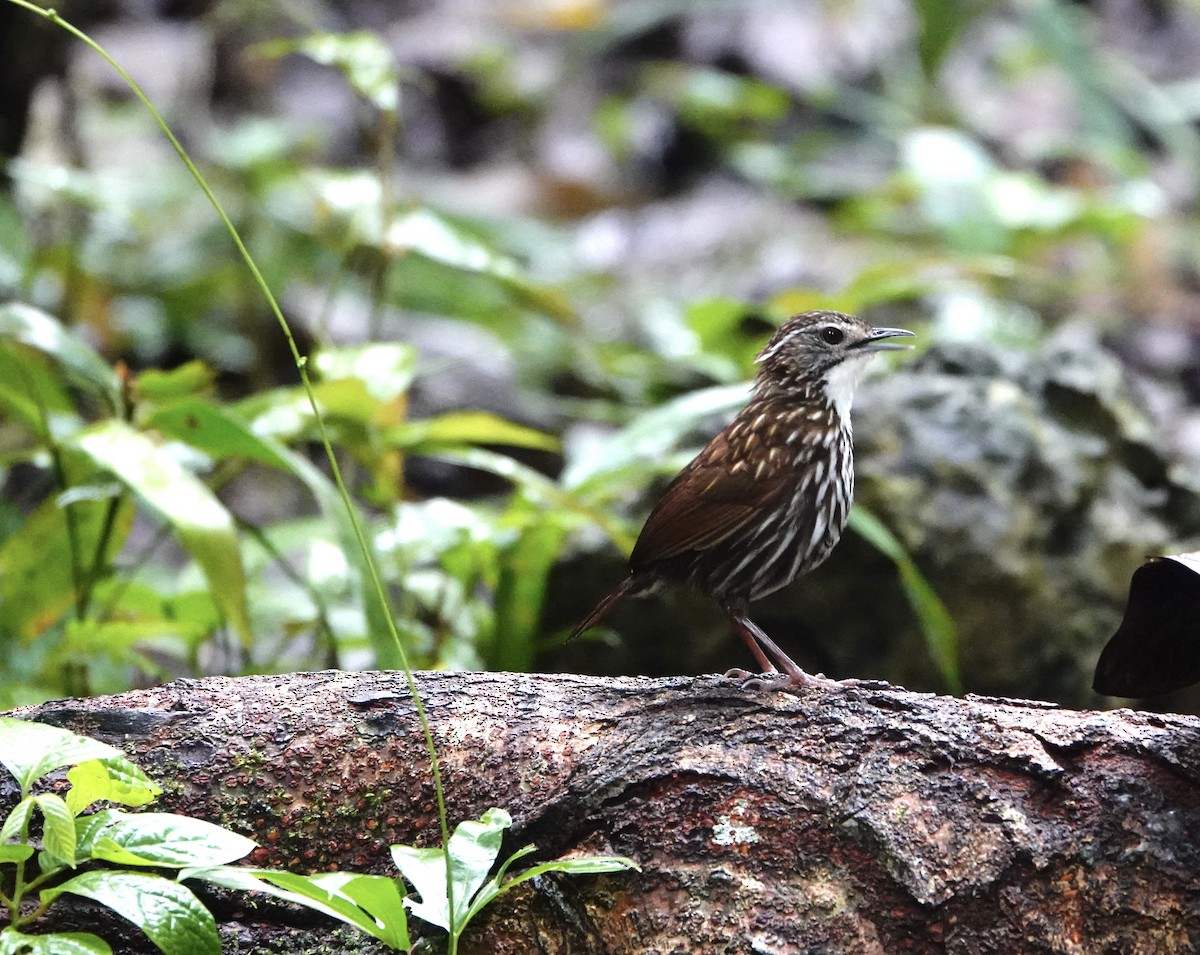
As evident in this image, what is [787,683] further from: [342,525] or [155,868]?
[342,525]

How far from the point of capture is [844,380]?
3908 millimetres

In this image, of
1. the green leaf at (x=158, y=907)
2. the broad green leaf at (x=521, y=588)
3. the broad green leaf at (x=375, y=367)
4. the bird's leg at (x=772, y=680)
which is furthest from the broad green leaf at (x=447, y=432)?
the green leaf at (x=158, y=907)

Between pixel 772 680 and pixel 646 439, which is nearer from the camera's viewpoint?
pixel 772 680

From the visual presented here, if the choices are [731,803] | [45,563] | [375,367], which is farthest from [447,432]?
[731,803]

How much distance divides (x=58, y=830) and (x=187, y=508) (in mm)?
1596

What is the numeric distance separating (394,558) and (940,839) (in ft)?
7.87

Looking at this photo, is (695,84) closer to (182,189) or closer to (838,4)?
(838,4)

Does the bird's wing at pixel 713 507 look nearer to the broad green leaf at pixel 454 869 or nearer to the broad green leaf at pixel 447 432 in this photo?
the broad green leaf at pixel 447 432

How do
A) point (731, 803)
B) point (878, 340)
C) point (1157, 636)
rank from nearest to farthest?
1. point (731, 803)
2. point (1157, 636)
3. point (878, 340)

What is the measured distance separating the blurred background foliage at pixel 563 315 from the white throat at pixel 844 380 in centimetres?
56

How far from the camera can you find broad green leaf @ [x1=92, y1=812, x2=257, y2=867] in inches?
87.1

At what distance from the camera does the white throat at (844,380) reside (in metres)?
3.85

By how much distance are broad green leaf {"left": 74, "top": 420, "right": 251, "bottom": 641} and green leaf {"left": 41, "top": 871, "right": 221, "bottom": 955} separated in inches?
60.4

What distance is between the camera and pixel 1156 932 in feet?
8.07
